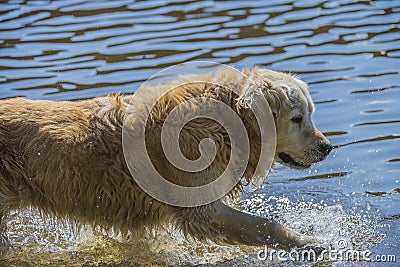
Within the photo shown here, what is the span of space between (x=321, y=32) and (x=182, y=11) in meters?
2.35

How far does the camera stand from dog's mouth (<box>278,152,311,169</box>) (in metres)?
6.22

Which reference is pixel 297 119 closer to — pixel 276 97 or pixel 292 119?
pixel 292 119

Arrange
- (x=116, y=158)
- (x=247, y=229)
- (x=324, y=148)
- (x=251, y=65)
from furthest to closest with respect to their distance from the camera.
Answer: (x=251, y=65) < (x=324, y=148) < (x=247, y=229) < (x=116, y=158)

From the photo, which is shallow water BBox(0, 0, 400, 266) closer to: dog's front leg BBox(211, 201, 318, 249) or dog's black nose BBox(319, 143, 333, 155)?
dog's front leg BBox(211, 201, 318, 249)

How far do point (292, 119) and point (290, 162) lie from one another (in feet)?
1.36

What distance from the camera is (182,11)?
39.7 ft

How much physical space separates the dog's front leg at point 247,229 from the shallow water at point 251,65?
12.1 inches

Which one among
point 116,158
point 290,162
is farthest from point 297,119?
point 116,158

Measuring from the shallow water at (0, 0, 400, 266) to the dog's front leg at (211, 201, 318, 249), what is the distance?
0.31 metres

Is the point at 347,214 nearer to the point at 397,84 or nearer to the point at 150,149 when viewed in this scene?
the point at 150,149

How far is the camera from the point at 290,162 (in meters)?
6.27

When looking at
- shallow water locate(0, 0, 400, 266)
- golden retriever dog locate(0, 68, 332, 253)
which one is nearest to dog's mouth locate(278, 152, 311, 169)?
golden retriever dog locate(0, 68, 332, 253)

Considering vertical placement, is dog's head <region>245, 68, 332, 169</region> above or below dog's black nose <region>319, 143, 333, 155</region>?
above

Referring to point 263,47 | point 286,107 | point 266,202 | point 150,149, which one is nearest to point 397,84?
point 263,47
